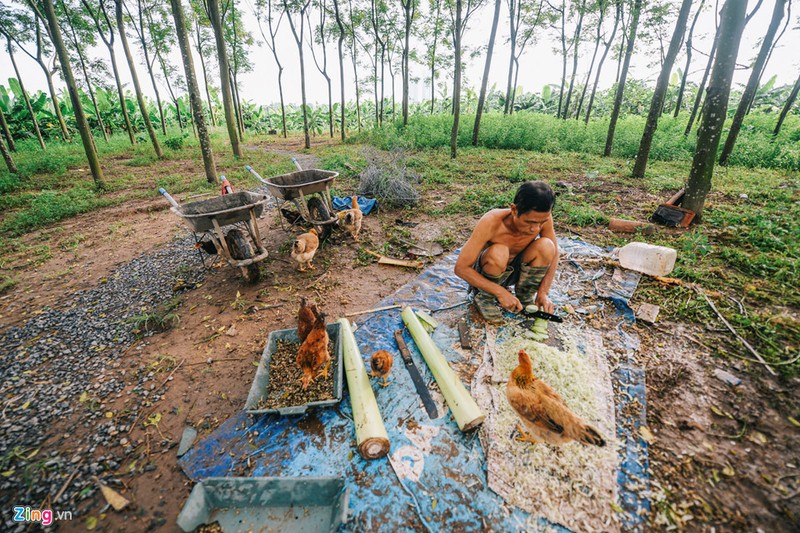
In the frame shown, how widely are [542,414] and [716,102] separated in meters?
5.58

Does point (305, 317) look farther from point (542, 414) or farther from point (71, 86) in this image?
point (71, 86)

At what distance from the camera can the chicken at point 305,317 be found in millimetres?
2359

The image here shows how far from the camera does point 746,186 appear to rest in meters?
6.16

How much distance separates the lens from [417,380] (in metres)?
2.29

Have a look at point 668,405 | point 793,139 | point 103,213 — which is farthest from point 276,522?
point 793,139

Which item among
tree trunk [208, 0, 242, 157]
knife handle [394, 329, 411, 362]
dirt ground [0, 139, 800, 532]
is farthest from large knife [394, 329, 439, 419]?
tree trunk [208, 0, 242, 157]

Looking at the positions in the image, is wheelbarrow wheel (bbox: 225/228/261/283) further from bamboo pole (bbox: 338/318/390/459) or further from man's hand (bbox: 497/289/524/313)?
man's hand (bbox: 497/289/524/313)

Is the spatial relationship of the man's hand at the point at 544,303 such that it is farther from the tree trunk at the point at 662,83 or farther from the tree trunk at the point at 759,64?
the tree trunk at the point at 759,64

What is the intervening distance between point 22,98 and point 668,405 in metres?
25.4

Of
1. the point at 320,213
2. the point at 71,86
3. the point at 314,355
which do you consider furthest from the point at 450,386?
the point at 71,86

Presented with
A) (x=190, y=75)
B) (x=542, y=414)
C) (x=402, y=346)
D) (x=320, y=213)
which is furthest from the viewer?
(x=190, y=75)

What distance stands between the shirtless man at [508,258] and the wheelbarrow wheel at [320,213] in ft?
8.86

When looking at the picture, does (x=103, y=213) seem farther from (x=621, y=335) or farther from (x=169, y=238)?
(x=621, y=335)

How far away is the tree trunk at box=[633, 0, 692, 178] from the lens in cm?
629
